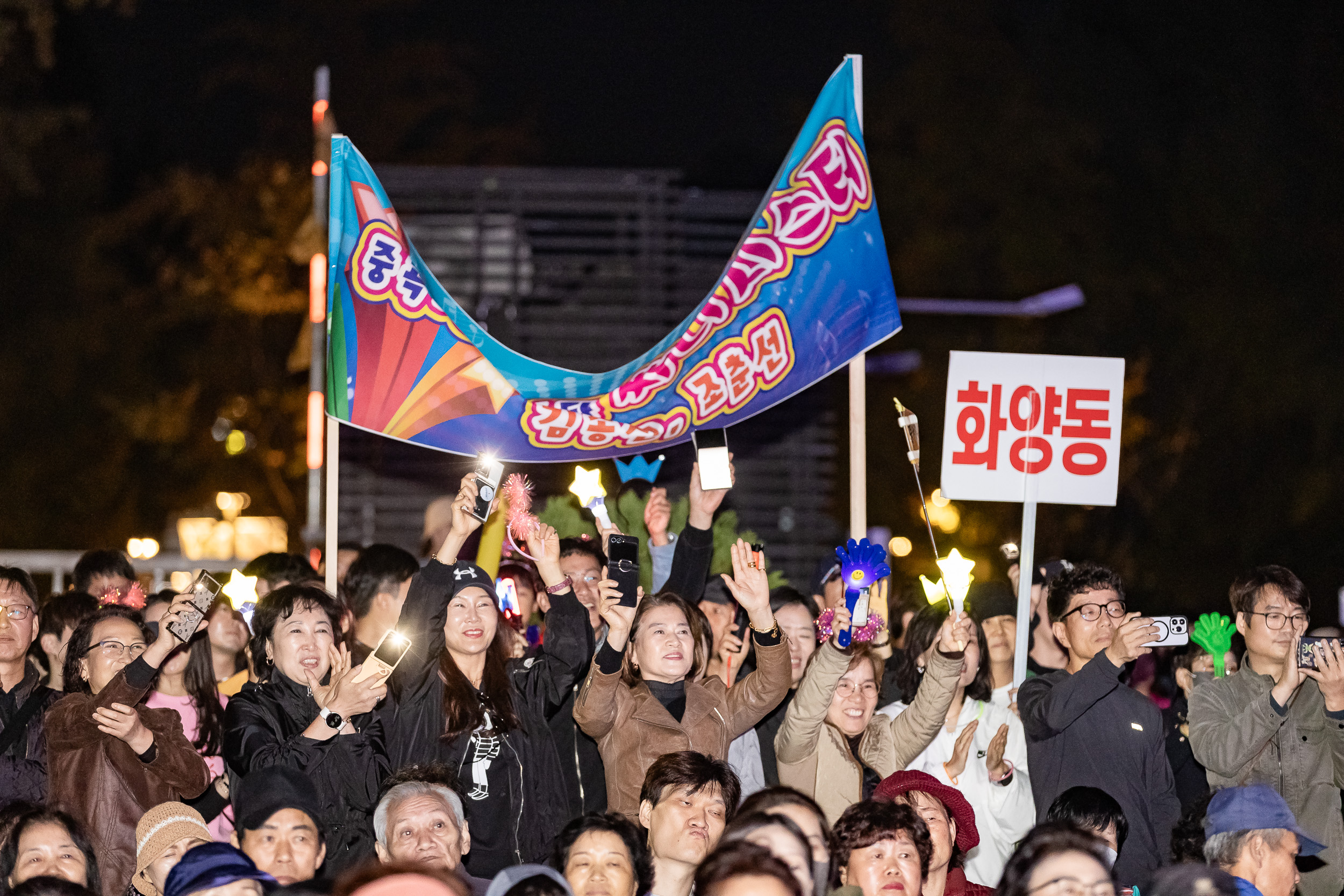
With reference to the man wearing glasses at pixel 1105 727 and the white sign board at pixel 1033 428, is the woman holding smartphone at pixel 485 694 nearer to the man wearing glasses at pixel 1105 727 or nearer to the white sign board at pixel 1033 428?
the man wearing glasses at pixel 1105 727

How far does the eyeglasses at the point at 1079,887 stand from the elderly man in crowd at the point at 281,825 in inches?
92.2

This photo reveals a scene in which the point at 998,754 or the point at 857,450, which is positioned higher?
the point at 857,450

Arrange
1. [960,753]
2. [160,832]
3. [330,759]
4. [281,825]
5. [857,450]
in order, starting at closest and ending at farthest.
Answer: [281,825] → [160,832] → [330,759] → [960,753] → [857,450]

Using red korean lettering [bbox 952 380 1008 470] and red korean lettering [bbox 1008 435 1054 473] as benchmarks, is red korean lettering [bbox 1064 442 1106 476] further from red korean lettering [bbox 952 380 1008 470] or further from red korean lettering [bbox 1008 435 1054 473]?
red korean lettering [bbox 952 380 1008 470]

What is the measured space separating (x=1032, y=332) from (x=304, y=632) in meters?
23.5

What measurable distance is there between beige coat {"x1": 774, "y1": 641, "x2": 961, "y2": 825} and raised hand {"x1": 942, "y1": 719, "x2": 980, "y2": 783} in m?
0.11

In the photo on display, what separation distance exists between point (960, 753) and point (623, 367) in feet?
7.99

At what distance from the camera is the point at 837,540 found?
14039mm

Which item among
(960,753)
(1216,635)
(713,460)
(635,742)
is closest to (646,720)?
(635,742)

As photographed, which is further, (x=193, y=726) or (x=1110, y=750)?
(x=193, y=726)

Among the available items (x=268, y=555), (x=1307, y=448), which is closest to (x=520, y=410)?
(x=268, y=555)

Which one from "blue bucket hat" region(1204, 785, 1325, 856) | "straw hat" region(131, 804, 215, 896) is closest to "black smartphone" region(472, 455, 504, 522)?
"straw hat" region(131, 804, 215, 896)

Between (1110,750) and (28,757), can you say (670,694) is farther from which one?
(28,757)

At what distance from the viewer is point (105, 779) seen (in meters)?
5.85
